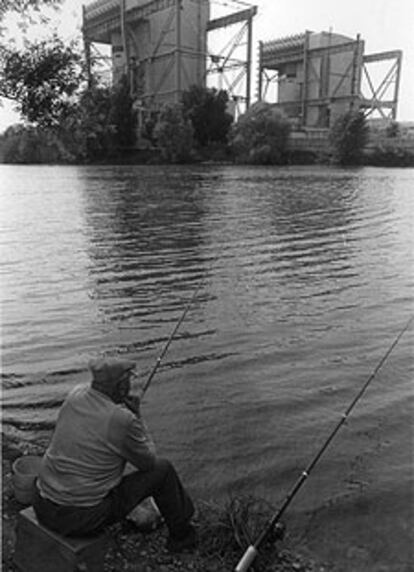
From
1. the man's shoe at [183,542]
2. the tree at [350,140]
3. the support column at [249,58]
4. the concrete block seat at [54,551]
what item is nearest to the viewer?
the concrete block seat at [54,551]

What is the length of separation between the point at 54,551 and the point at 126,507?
510 mm

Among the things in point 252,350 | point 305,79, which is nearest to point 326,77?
point 305,79

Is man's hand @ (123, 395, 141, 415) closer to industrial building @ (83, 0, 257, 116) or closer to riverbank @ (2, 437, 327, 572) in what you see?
riverbank @ (2, 437, 327, 572)

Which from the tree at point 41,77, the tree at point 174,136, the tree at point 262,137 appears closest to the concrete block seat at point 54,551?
the tree at point 41,77

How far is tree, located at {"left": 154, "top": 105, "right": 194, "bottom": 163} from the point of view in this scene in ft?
275

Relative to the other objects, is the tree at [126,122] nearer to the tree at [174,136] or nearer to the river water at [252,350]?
the tree at [174,136]

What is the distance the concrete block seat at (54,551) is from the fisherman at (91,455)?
2.2 inches

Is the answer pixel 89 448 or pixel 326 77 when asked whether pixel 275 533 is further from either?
pixel 326 77

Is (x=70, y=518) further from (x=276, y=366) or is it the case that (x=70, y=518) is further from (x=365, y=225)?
(x=365, y=225)

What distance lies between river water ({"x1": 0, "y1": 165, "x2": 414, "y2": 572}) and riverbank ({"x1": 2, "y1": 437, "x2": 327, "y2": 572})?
44 cm

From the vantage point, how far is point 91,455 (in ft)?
12.0

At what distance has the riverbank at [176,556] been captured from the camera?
4.00m

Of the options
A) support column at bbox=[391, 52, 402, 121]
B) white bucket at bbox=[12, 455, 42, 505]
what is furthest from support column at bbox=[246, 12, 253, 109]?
white bucket at bbox=[12, 455, 42, 505]

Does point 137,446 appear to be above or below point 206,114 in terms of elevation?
below
